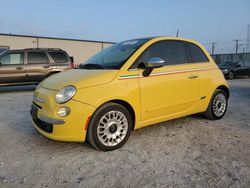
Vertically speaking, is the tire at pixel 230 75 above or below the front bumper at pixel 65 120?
above

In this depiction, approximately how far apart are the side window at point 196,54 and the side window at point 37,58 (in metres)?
7.45

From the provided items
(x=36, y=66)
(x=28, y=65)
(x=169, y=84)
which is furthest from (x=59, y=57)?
(x=169, y=84)

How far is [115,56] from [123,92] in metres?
0.89

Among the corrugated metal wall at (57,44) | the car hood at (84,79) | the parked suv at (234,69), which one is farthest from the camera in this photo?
the corrugated metal wall at (57,44)

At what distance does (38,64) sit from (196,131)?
7980mm

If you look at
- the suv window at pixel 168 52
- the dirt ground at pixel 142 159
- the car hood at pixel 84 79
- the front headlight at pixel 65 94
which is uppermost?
the suv window at pixel 168 52

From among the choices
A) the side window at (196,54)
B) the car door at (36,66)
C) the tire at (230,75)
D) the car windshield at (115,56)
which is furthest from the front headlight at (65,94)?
the tire at (230,75)

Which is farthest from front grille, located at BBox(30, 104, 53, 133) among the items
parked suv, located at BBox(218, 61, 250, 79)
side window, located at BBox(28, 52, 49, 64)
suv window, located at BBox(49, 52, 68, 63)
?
parked suv, located at BBox(218, 61, 250, 79)

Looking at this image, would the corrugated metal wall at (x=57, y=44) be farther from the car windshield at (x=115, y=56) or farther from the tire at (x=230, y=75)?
the car windshield at (x=115, y=56)

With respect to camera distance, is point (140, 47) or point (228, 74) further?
point (228, 74)

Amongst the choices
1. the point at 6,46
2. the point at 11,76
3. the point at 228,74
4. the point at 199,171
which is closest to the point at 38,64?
the point at 11,76

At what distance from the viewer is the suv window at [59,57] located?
35.4 feet

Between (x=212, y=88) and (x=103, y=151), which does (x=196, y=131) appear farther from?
(x=103, y=151)

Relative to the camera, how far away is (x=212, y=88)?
4.98 metres
